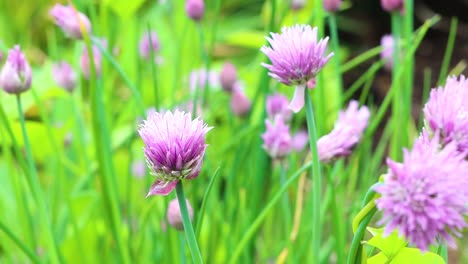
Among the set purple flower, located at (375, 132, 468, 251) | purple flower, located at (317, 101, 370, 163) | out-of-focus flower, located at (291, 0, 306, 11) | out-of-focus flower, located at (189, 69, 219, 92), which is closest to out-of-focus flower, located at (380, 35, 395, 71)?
out-of-focus flower, located at (291, 0, 306, 11)

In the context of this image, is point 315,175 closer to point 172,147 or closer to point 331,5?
point 172,147

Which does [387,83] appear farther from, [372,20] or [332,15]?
[332,15]

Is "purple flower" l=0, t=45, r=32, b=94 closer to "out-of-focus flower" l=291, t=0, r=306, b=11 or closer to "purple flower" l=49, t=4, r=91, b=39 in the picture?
"purple flower" l=49, t=4, r=91, b=39

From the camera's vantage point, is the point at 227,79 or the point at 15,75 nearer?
the point at 15,75

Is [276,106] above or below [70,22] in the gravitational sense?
below

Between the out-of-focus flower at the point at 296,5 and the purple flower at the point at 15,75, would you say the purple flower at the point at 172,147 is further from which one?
the out-of-focus flower at the point at 296,5

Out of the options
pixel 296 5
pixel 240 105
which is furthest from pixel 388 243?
pixel 296 5
